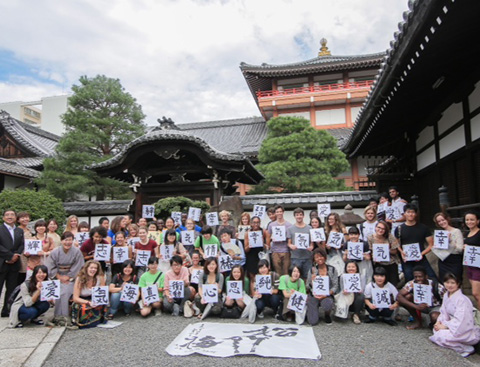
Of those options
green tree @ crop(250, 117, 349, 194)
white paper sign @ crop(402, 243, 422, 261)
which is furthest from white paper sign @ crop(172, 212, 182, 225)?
green tree @ crop(250, 117, 349, 194)

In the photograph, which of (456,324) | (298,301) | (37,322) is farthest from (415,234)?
(37,322)

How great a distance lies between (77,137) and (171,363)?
1176 centimetres

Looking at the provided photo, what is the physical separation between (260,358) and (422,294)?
89.9 inches

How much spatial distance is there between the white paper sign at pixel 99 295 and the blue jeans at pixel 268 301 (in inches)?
85.1

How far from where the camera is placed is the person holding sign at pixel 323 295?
5.14 metres

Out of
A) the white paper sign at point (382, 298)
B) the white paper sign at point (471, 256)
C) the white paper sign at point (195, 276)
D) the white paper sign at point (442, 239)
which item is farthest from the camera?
the white paper sign at point (195, 276)

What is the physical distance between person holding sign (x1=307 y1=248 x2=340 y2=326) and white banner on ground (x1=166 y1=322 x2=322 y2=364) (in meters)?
0.27

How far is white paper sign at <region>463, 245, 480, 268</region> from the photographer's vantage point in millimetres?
4383

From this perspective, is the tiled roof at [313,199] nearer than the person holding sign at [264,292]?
No

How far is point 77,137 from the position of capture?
13.7 metres

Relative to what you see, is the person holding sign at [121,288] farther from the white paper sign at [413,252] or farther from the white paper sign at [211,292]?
the white paper sign at [413,252]

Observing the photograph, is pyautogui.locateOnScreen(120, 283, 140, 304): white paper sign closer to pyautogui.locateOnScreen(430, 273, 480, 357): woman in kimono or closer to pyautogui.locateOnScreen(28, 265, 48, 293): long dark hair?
pyautogui.locateOnScreen(28, 265, 48, 293): long dark hair

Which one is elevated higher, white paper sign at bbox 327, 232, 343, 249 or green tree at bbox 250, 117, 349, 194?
green tree at bbox 250, 117, 349, 194

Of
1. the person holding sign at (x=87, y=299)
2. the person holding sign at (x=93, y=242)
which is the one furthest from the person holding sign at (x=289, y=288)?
the person holding sign at (x=93, y=242)
